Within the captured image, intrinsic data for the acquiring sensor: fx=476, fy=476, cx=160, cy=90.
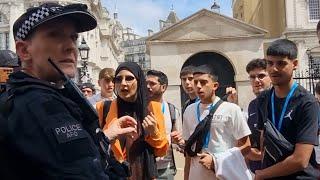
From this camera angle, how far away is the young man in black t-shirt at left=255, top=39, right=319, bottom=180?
3.86 meters

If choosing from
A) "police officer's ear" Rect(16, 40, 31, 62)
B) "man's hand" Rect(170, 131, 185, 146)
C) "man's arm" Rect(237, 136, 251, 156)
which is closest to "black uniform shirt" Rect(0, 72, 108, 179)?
"police officer's ear" Rect(16, 40, 31, 62)

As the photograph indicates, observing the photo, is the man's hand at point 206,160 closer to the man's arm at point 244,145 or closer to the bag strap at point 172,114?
the man's arm at point 244,145

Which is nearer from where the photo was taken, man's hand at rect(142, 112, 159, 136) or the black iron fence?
man's hand at rect(142, 112, 159, 136)

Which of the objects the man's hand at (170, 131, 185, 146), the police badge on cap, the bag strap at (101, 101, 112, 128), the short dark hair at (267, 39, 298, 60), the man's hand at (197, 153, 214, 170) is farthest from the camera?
the man's hand at (170, 131, 185, 146)

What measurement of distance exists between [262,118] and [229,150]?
1053 mm

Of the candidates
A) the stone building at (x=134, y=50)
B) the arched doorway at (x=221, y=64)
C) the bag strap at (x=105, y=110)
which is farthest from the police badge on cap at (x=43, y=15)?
the stone building at (x=134, y=50)

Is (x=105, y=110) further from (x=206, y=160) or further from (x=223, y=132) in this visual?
(x=223, y=132)

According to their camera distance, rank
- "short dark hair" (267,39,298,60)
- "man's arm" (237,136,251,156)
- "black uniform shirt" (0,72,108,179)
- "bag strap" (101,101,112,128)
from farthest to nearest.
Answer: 1. "man's arm" (237,136,251,156)
2. "bag strap" (101,101,112,128)
3. "short dark hair" (267,39,298,60)
4. "black uniform shirt" (0,72,108,179)

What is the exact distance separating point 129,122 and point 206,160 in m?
1.79

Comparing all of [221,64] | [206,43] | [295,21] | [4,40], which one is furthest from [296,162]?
[4,40]

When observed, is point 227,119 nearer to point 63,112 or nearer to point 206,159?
point 206,159

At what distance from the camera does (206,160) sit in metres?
5.06

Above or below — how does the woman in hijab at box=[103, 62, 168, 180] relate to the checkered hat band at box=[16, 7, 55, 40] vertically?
below

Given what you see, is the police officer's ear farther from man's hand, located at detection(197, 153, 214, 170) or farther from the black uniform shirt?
man's hand, located at detection(197, 153, 214, 170)
